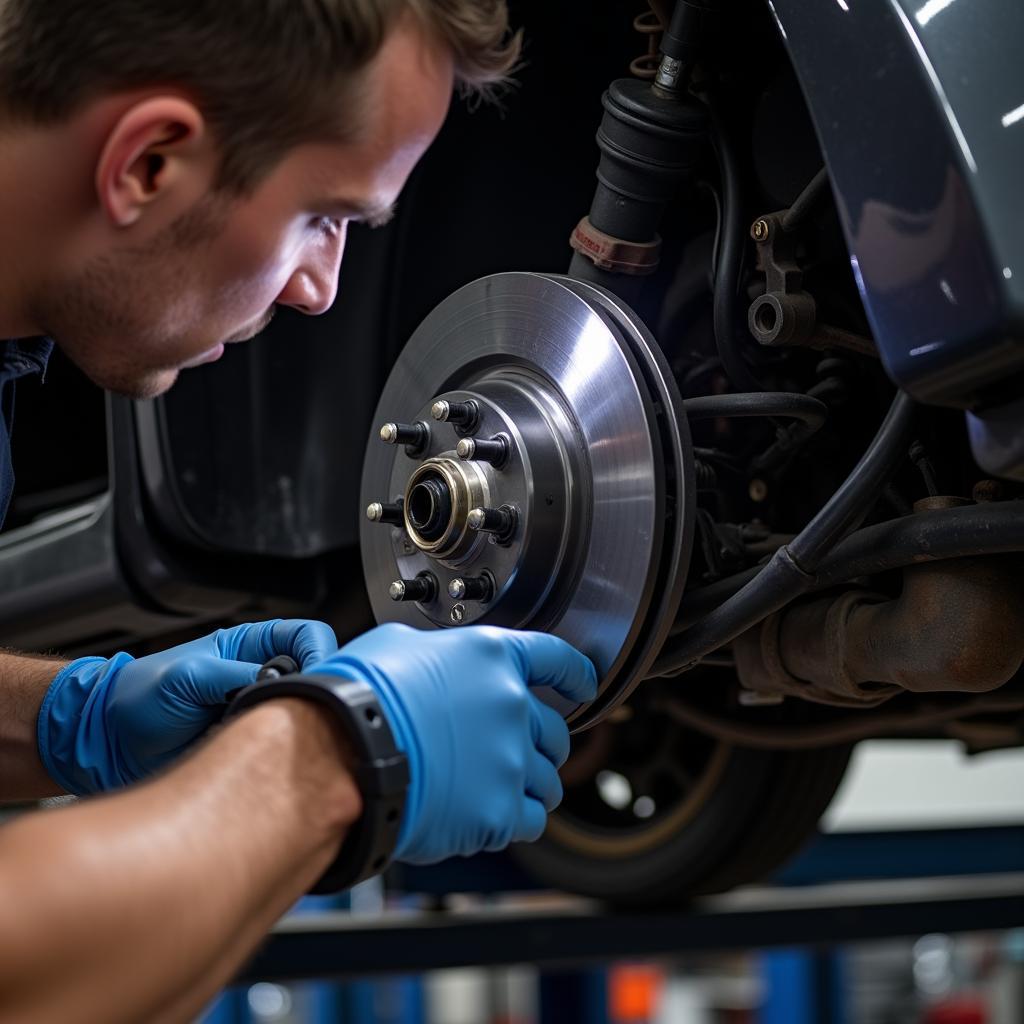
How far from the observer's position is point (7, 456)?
0.91m

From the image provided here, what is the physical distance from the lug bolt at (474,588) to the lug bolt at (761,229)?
261mm

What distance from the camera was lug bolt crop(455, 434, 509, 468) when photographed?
2.54 feet

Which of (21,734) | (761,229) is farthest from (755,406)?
(21,734)

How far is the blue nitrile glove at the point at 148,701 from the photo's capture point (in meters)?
0.85

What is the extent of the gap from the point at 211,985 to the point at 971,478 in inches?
20.9

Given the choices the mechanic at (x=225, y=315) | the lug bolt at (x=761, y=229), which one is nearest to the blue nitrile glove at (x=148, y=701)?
the mechanic at (x=225, y=315)

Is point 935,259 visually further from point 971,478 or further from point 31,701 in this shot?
point 31,701

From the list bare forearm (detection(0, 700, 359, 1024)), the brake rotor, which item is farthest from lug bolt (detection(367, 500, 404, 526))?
bare forearm (detection(0, 700, 359, 1024))

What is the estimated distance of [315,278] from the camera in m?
0.82

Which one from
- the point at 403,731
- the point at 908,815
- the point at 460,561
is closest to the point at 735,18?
the point at 460,561

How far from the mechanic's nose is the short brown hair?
10cm

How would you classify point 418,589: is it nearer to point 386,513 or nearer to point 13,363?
point 386,513

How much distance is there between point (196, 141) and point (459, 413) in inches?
8.8

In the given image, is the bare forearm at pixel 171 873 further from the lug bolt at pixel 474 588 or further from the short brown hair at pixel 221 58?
the short brown hair at pixel 221 58
